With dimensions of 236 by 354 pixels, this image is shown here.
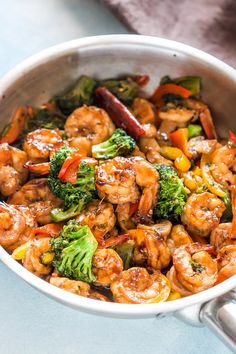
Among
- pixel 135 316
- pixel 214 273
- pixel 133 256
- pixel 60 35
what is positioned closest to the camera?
pixel 135 316

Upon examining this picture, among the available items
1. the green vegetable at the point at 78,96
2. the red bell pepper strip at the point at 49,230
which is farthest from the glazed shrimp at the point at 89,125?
the red bell pepper strip at the point at 49,230

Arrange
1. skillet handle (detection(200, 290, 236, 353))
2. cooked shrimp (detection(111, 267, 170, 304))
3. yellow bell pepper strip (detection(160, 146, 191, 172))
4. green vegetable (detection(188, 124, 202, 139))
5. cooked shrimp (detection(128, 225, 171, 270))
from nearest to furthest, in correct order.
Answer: skillet handle (detection(200, 290, 236, 353))
cooked shrimp (detection(111, 267, 170, 304))
cooked shrimp (detection(128, 225, 171, 270))
yellow bell pepper strip (detection(160, 146, 191, 172))
green vegetable (detection(188, 124, 202, 139))

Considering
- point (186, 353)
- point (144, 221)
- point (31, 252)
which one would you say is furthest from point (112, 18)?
point (186, 353)

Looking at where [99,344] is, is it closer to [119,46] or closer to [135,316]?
[135,316]

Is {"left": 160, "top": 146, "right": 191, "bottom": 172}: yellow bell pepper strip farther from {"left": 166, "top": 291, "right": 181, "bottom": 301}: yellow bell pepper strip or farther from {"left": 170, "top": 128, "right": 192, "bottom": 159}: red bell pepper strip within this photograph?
{"left": 166, "top": 291, "right": 181, "bottom": 301}: yellow bell pepper strip

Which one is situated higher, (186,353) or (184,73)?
(184,73)

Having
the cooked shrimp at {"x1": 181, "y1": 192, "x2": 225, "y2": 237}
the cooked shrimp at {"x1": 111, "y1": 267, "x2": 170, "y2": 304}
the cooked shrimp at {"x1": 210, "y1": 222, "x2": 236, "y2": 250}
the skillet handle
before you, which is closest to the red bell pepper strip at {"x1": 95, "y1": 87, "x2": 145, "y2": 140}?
the cooked shrimp at {"x1": 181, "y1": 192, "x2": 225, "y2": 237}

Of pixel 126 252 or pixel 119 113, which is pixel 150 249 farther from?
pixel 119 113
